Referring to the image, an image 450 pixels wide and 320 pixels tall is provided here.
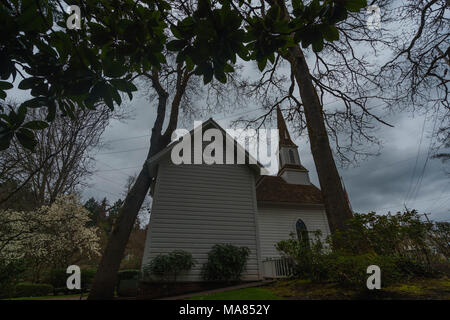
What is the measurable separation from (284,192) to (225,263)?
7932 mm

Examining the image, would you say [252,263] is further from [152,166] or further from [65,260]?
[65,260]

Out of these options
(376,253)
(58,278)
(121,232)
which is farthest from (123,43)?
(58,278)

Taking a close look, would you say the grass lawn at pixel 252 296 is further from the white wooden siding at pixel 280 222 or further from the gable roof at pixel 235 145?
the white wooden siding at pixel 280 222

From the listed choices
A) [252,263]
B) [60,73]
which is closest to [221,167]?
[252,263]

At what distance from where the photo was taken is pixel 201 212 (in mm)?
8414

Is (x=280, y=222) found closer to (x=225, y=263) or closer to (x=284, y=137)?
(x=225, y=263)

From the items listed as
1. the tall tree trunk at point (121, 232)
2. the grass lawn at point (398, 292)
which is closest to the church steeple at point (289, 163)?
the tall tree trunk at point (121, 232)

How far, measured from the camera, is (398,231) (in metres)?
3.31

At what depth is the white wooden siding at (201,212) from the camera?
7637mm

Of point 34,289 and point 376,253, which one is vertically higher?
point 376,253

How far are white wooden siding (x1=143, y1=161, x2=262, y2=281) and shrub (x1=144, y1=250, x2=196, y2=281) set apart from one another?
34 cm

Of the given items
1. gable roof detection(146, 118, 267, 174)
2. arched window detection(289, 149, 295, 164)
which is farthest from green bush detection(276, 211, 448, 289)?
arched window detection(289, 149, 295, 164)

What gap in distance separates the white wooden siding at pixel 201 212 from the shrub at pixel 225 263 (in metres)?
0.27
